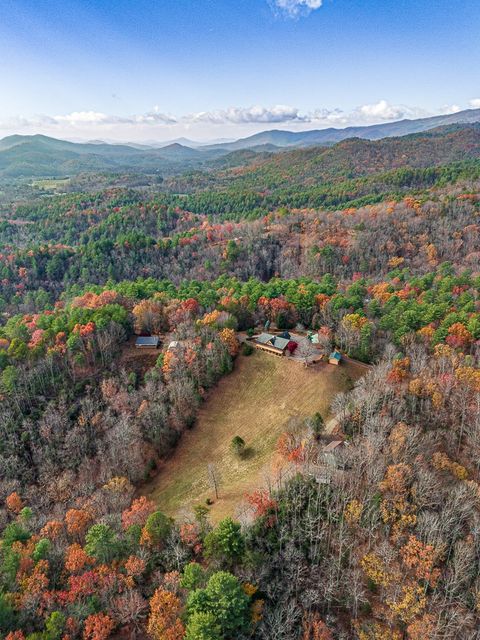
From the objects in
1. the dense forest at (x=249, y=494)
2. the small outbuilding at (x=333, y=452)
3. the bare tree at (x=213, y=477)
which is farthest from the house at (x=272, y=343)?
the bare tree at (x=213, y=477)

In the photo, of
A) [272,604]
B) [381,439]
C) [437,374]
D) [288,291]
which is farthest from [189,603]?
[288,291]

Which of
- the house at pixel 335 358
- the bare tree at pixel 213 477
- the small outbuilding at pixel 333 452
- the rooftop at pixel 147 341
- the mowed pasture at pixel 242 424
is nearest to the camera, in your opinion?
the small outbuilding at pixel 333 452

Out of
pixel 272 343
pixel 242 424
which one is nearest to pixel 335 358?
pixel 272 343

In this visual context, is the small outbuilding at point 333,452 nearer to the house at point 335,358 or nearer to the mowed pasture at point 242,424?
the mowed pasture at point 242,424

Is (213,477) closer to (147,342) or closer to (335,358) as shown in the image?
(335,358)

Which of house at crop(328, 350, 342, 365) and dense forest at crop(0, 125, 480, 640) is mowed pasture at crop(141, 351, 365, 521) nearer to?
house at crop(328, 350, 342, 365)

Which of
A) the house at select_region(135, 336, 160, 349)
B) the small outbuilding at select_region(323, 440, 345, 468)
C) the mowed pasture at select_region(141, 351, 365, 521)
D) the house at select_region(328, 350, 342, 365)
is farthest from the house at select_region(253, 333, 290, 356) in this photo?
the small outbuilding at select_region(323, 440, 345, 468)

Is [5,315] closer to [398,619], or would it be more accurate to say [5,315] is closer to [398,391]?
[398,391]
